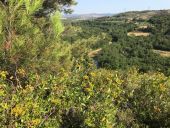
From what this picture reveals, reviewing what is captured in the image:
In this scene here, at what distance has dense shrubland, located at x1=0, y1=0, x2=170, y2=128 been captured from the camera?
4.64 meters

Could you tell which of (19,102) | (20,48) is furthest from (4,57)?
(19,102)

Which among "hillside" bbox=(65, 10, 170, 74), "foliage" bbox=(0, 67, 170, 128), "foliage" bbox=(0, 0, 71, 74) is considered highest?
"foliage" bbox=(0, 0, 71, 74)

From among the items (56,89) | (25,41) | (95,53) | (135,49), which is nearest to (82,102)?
(56,89)

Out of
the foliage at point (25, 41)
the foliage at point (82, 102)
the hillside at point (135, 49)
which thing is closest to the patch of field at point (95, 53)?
the hillside at point (135, 49)

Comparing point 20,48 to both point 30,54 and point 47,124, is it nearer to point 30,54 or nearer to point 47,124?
point 30,54

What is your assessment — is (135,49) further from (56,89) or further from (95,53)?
(56,89)

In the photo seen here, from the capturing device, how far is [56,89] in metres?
5.11

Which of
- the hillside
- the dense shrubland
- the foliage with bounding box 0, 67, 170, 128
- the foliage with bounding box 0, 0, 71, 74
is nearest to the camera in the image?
the foliage with bounding box 0, 67, 170, 128

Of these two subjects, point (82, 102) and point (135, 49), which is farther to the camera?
point (135, 49)

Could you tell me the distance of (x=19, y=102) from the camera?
445 cm

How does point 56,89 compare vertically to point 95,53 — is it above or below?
above

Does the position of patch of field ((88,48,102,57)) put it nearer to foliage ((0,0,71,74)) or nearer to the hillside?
the hillside

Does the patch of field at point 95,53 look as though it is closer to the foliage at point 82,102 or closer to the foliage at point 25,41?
the foliage at point 25,41

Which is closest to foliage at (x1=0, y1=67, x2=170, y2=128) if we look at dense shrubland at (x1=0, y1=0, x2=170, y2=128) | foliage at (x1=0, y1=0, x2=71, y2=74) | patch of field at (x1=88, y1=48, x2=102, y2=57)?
dense shrubland at (x1=0, y1=0, x2=170, y2=128)
